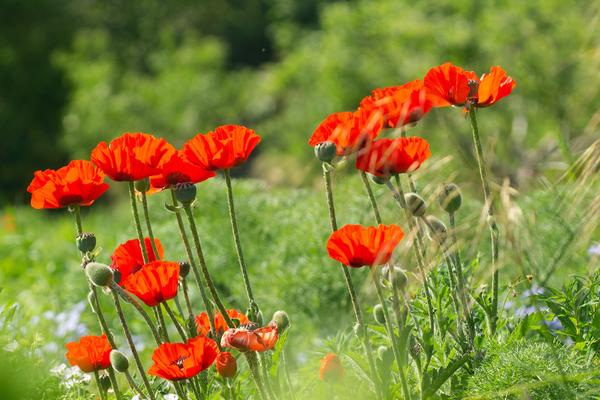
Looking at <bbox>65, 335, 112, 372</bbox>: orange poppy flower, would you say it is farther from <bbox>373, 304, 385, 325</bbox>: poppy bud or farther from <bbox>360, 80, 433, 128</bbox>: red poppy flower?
<bbox>360, 80, 433, 128</bbox>: red poppy flower

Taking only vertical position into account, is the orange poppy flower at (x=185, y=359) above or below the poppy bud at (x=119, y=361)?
below

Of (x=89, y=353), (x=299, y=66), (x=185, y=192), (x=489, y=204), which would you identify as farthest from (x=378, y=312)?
(x=299, y=66)

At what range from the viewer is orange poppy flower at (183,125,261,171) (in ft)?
4.48

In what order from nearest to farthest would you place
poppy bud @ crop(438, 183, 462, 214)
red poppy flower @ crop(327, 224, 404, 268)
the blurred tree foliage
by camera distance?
red poppy flower @ crop(327, 224, 404, 268) → poppy bud @ crop(438, 183, 462, 214) → the blurred tree foliage

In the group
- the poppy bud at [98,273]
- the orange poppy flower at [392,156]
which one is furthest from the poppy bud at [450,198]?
the poppy bud at [98,273]

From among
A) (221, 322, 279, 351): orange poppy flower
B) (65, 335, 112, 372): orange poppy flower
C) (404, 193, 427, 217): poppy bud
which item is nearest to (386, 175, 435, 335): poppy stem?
(404, 193, 427, 217): poppy bud

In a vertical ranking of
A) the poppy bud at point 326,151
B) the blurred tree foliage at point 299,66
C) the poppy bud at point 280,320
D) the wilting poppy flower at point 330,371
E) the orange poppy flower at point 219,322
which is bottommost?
the wilting poppy flower at point 330,371

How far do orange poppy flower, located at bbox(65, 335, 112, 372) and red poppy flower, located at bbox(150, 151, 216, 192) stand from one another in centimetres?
27

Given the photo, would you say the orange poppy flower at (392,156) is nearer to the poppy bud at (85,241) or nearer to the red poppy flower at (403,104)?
the red poppy flower at (403,104)

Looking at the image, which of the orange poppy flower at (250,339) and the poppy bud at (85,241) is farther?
the poppy bud at (85,241)

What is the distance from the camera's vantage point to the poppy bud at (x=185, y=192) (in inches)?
54.9

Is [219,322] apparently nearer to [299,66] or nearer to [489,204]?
[489,204]

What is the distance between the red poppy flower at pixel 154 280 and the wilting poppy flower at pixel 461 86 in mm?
449

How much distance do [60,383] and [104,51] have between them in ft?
30.2
